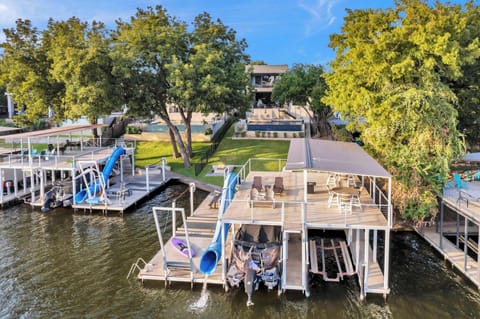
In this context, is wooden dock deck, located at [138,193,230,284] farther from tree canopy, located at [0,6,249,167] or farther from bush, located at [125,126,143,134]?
bush, located at [125,126,143,134]

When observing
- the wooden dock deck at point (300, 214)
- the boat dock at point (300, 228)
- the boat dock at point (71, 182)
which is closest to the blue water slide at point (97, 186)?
the boat dock at point (71, 182)

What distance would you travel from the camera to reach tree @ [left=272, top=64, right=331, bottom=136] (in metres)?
40.4

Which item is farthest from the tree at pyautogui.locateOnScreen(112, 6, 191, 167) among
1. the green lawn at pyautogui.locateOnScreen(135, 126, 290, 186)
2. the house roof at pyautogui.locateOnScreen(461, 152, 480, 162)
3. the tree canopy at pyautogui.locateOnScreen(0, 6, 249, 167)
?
the house roof at pyautogui.locateOnScreen(461, 152, 480, 162)

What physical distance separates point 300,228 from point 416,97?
8.79m

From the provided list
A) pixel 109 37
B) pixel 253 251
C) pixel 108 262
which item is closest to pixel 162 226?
pixel 108 262

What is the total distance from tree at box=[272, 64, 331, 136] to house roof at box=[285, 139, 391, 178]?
67.1 feet

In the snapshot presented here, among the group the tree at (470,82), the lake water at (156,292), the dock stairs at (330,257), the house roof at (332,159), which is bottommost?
the lake water at (156,292)

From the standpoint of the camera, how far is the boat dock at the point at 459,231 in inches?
601

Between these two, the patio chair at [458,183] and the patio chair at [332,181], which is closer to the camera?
the patio chair at [332,181]

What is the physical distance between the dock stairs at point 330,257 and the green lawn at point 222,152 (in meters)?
14.7

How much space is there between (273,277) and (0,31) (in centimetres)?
3202

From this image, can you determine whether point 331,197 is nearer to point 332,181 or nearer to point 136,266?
point 332,181

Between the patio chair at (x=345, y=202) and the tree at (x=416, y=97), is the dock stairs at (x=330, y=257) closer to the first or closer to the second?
the patio chair at (x=345, y=202)

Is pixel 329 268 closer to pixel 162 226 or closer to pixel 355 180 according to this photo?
pixel 355 180
